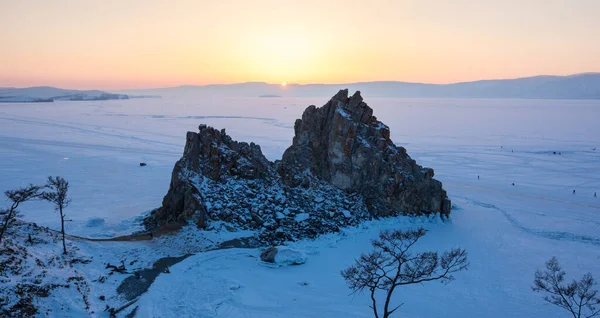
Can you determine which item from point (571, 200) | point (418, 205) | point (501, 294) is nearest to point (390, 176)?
point (418, 205)

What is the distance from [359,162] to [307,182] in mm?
5167

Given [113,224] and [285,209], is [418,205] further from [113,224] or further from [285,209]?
[113,224]

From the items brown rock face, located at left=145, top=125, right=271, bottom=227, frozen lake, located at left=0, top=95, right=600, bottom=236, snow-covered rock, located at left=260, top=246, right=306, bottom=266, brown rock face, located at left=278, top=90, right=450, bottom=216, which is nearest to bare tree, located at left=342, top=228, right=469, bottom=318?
snow-covered rock, located at left=260, top=246, right=306, bottom=266

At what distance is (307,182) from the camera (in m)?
33.7

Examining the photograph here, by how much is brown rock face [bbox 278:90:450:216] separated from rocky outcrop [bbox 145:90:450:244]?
9 cm

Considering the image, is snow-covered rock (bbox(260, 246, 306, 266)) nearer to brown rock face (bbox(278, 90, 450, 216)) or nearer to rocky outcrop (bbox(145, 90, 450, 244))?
rocky outcrop (bbox(145, 90, 450, 244))

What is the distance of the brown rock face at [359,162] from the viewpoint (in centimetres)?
3369

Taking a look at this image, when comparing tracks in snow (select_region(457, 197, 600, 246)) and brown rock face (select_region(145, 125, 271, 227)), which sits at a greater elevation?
brown rock face (select_region(145, 125, 271, 227))

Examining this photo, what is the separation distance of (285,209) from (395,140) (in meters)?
54.9

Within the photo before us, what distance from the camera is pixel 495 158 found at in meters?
A: 63.5

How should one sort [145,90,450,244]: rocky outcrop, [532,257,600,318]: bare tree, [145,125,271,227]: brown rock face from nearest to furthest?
[532,257,600,318]: bare tree → [145,125,271,227]: brown rock face → [145,90,450,244]: rocky outcrop

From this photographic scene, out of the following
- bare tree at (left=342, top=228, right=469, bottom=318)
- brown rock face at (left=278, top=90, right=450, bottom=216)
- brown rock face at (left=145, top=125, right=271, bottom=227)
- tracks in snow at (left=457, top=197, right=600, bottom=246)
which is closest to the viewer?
bare tree at (left=342, top=228, right=469, bottom=318)

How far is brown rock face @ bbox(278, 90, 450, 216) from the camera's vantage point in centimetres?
3369

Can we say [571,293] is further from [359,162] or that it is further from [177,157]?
[177,157]
